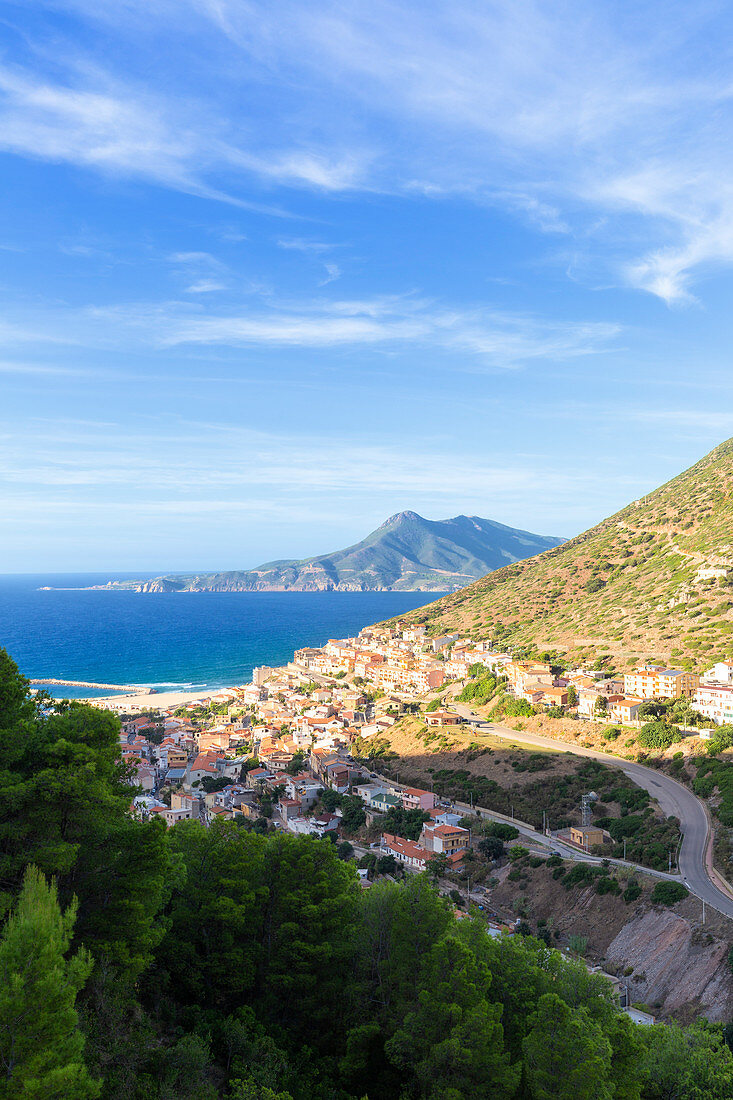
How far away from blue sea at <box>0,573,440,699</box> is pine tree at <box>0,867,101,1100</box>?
79235 mm

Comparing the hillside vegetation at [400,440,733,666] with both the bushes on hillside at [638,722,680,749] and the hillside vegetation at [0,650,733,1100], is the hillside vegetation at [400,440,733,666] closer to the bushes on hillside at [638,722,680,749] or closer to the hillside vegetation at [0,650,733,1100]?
the bushes on hillside at [638,722,680,749]

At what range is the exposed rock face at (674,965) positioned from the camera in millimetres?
20891

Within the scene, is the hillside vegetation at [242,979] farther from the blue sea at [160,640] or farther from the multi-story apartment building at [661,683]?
the blue sea at [160,640]

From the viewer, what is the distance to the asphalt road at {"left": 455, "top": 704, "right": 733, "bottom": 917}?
26469 mm

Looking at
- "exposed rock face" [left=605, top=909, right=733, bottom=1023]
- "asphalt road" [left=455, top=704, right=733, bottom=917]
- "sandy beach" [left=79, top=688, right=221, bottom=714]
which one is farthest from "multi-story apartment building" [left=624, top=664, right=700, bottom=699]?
"sandy beach" [left=79, top=688, right=221, bottom=714]

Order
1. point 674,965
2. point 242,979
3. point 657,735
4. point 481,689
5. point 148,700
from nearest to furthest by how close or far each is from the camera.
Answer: point 242,979 < point 674,965 < point 657,735 < point 481,689 < point 148,700

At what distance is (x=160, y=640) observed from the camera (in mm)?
133125

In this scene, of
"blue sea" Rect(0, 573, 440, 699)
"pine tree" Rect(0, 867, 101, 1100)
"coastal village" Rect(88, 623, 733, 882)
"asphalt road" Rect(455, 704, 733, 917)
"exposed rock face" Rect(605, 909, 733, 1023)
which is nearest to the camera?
"pine tree" Rect(0, 867, 101, 1100)

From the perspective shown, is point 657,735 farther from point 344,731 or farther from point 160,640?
point 160,640

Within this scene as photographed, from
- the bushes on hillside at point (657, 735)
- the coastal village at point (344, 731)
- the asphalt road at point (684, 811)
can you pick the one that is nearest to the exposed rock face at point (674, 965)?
the asphalt road at point (684, 811)

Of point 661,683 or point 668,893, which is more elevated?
point 661,683

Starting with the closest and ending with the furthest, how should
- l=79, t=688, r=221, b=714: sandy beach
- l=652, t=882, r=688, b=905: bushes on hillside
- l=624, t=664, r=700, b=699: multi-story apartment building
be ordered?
l=652, t=882, r=688, b=905: bushes on hillside, l=624, t=664, r=700, b=699: multi-story apartment building, l=79, t=688, r=221, b=714: sandy beach

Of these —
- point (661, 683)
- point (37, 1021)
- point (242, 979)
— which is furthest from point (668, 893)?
point (37, 1021)

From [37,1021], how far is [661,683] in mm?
49081
